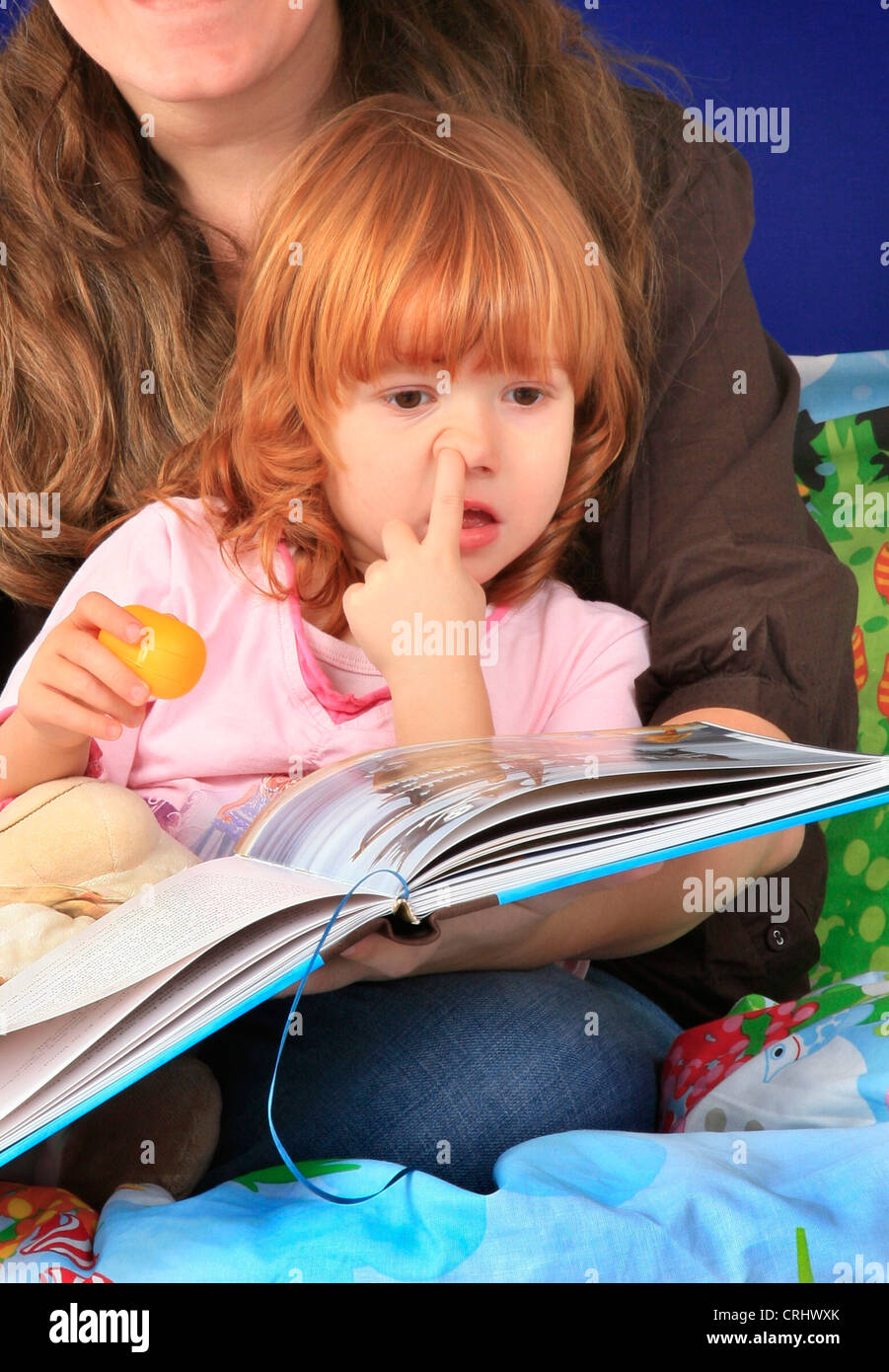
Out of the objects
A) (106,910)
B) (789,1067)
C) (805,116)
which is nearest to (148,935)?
(106,910)

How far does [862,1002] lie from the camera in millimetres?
868

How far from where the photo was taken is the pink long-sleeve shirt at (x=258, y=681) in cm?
108

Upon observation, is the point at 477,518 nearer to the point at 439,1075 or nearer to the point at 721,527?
the point at 721,527

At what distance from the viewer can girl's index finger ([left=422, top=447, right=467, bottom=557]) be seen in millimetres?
984

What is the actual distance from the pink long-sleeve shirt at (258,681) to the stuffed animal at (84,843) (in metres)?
0.14

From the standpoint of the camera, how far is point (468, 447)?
3.32ft

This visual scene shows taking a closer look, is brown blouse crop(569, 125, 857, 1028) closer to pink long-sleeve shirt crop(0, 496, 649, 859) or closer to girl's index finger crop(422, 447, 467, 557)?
pink long-sleeve shirt crop(0, 496, 649, 859)

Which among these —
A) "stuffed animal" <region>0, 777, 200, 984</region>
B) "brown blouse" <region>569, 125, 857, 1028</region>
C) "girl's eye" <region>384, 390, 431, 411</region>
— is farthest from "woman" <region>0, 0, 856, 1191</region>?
"girl's eye" <region>384, 390, 431, 411</region>

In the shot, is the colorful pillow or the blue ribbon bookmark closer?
the blue ribbon bookmark

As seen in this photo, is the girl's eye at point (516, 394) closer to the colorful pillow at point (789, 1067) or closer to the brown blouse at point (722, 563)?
the brown blouse at point (722, 563)

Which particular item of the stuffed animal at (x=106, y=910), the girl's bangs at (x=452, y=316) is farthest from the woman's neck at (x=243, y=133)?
the stuffed animal at (x=106, y=910)

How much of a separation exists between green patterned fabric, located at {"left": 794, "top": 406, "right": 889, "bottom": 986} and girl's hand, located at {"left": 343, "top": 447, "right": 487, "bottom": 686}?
0.47m

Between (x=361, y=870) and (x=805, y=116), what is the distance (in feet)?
4.78
